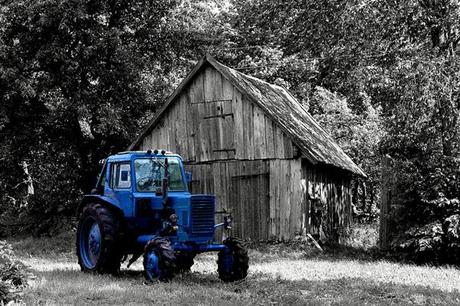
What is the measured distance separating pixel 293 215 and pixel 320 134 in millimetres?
6207

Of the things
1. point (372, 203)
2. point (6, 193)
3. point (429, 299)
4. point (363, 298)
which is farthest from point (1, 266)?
point (372, 203)

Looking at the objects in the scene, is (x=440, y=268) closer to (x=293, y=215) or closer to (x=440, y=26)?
(x=293, y=215)

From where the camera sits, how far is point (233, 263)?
509 inches

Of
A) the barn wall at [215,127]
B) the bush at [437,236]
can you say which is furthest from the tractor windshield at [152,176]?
the barn wall at [215,127]

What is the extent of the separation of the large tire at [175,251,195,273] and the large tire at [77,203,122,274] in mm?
1252

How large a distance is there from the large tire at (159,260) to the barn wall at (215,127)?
31.2ft

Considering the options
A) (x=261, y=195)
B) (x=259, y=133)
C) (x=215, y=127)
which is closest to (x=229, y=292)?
(x=261, y=195)

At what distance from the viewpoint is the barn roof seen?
20828 mm

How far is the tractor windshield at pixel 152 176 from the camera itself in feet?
45.1

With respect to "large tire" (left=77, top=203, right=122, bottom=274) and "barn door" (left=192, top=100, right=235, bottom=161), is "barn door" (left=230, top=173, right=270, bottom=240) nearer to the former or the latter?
"barn door" (left=192, top=100, right=235, bottom=161)

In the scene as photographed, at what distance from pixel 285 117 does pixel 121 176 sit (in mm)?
9579

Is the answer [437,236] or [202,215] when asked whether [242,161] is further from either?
[202,215]

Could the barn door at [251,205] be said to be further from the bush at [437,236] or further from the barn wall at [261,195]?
the bush at [437,236]

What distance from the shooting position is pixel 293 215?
2095 centimetres
